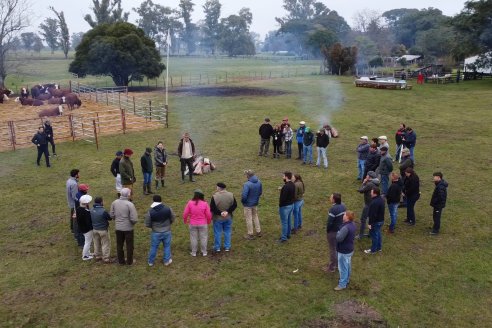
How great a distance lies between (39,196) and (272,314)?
30.6 ft

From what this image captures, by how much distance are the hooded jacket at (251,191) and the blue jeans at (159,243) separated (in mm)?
1909

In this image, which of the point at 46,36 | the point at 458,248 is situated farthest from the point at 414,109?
the point at 46,36

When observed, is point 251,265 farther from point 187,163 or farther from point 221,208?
point 187,163

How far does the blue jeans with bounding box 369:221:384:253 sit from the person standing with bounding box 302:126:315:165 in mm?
6826

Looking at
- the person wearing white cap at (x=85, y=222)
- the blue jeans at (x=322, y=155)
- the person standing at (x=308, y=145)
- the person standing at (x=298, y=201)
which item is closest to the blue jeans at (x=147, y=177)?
the person wearing white cap at (x=85, y=222)

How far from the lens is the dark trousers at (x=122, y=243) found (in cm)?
848

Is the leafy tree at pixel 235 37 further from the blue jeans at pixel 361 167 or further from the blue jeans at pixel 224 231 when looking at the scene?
the blue jeans at pixel 224 231

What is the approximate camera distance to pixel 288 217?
9.55 metres

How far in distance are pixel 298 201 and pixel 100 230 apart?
14.3 ft

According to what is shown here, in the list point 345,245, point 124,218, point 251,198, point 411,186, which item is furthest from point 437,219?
point 124,218

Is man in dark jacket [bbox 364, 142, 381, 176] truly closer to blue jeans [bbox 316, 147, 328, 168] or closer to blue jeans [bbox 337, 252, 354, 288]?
blue jeans [bbox 316, 147, 328, 168]

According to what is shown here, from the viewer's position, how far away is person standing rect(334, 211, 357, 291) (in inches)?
290

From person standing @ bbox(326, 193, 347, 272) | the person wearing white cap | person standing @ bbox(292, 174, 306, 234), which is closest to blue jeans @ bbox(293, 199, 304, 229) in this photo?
person standing @ bbox(292, 174, 306, 234)

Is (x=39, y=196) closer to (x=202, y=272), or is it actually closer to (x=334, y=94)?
(x=202, y=272)
